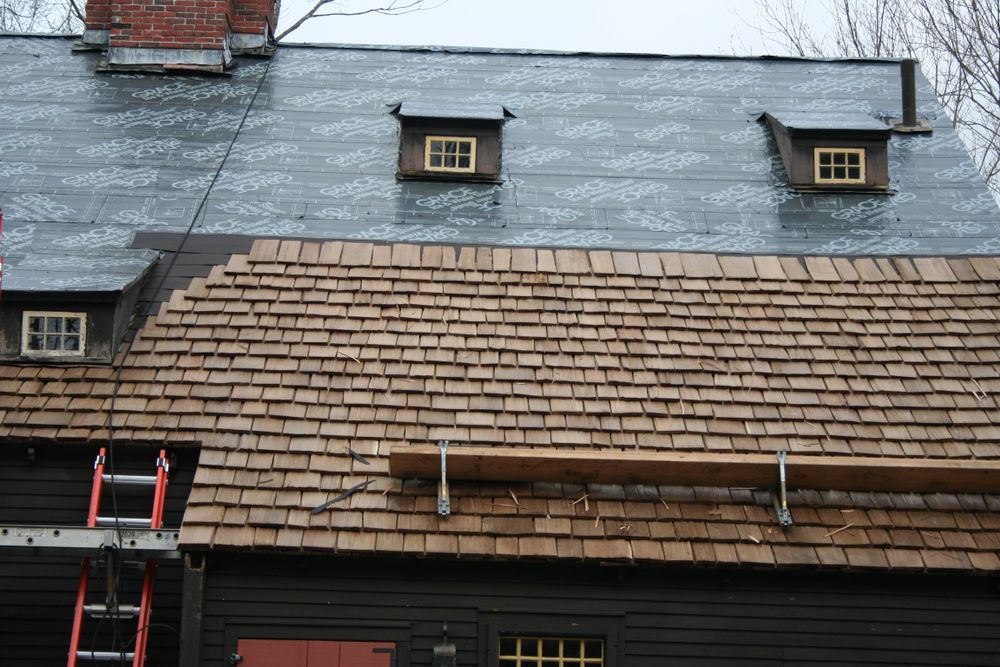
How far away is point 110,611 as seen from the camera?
27.4ft

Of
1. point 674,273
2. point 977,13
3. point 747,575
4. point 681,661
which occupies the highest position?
point 977,13

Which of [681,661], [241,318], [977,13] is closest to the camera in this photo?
[681,661]

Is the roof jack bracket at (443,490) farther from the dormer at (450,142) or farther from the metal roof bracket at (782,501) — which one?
the dormer at (450,142)

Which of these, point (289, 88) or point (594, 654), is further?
point (289, 88)

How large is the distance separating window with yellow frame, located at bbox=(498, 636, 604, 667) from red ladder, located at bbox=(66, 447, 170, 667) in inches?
109

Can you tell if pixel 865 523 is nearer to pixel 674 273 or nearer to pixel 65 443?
pixel 674 273

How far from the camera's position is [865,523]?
873 cm

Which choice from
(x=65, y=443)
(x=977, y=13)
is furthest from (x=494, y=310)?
(x=977, y=13)

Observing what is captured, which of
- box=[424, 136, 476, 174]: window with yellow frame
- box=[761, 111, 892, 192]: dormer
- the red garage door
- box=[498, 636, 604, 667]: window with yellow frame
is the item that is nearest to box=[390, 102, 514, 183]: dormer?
box=[424, 136, 476, 174]: window with yellow frame

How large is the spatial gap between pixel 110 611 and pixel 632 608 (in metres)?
4.00

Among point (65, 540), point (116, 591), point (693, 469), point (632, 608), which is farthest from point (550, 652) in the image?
point (65, 540)

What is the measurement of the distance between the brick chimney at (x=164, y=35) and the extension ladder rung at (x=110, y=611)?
23.5 feet

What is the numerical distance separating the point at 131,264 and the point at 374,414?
2.93m

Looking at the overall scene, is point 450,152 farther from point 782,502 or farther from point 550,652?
point 550,652
